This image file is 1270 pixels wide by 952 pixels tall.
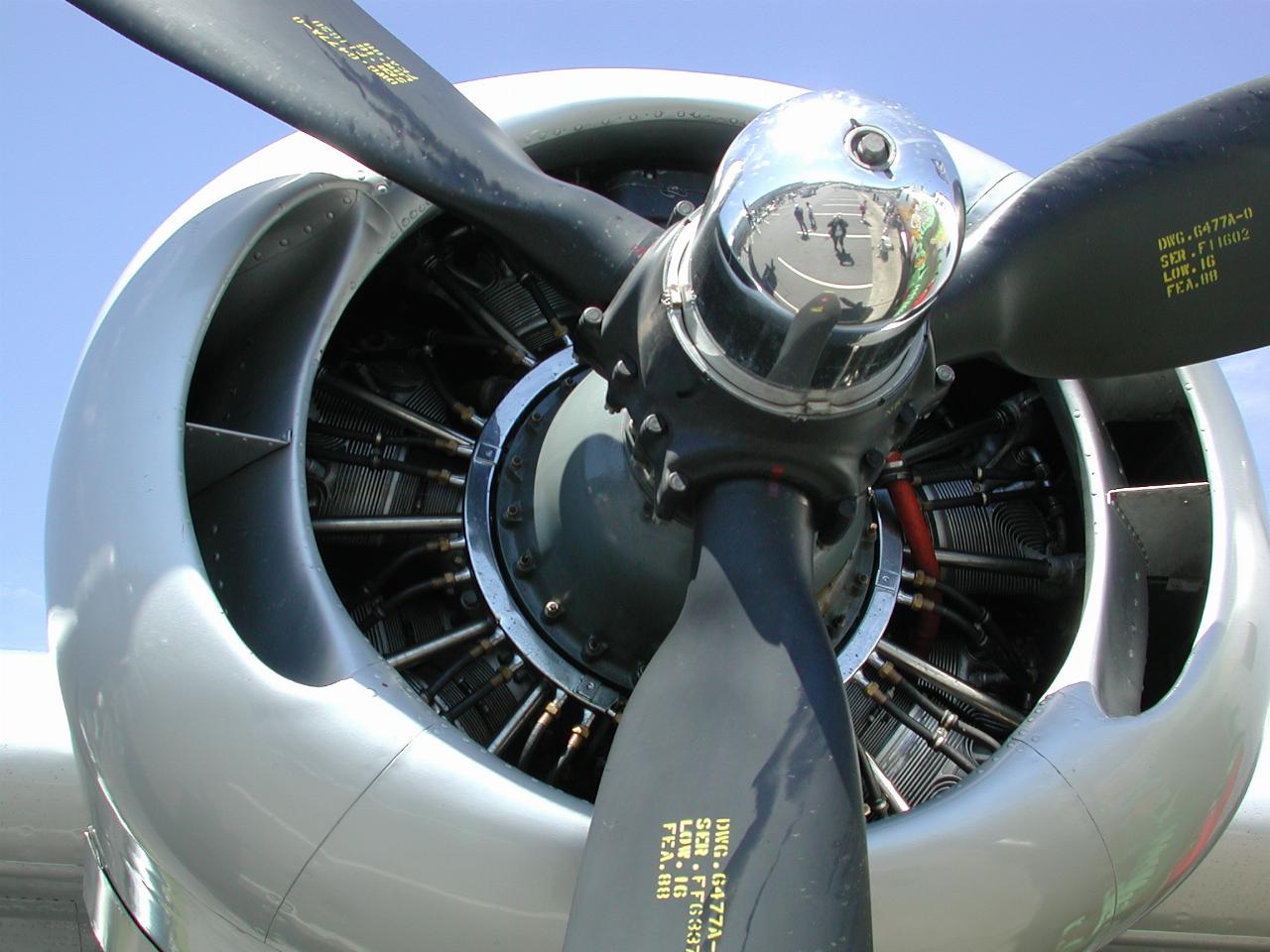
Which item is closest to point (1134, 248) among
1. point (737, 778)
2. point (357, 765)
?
point (737, 778)

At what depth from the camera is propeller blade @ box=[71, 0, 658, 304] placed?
3.52 m

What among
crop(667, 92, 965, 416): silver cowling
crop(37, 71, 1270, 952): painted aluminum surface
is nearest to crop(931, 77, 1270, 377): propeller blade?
crop(37, 71, 1270, 952): painted aluminum surface

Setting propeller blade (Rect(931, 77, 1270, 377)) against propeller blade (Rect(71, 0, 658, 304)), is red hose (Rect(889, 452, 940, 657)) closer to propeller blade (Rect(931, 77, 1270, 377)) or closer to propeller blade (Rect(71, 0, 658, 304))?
propeller blade (Rect(931, 77, 1270, 377))

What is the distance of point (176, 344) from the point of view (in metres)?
3.51

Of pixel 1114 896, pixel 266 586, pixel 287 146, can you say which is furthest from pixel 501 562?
pixel 1114 896

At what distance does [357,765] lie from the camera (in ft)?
9.95

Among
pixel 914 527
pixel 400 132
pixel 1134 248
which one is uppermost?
pixel 400 132

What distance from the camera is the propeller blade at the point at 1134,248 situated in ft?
12.0

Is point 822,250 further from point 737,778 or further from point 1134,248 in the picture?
point 1134,248

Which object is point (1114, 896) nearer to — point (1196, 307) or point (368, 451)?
point (1196, 307)

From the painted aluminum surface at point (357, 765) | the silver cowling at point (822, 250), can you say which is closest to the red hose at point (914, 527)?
the painted aluminum surface at point (357, 765)

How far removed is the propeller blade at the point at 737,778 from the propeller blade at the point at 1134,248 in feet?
3.18

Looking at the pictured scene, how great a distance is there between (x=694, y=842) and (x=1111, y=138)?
7.33 feet

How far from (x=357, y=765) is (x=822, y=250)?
1.47m
